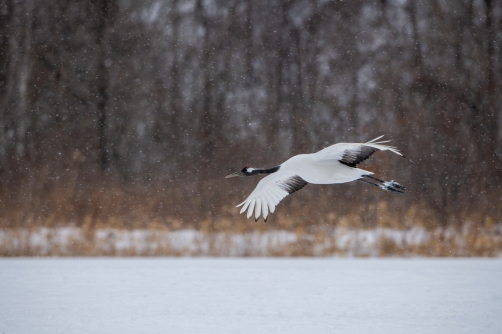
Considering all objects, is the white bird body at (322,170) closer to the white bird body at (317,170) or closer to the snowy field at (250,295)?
the white bird body at (317,170)

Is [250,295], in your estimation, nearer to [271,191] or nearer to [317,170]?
[271,191]

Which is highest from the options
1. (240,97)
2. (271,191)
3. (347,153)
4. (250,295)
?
(240,97)

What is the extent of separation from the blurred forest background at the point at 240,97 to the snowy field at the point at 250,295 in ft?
9.83

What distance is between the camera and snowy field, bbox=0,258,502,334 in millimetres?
6055

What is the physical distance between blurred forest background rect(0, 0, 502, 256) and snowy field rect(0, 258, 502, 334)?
118 inches

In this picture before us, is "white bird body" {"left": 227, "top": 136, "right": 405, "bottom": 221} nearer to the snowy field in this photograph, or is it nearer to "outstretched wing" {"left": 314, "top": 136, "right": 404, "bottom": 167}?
"outstretched wing" {"left": 314, "top": 136, "right": 404, "bottom": 167}

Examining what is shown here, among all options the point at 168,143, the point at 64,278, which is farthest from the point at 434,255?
the point at 168,143

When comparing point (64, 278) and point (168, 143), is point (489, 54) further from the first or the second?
point (64, 278)

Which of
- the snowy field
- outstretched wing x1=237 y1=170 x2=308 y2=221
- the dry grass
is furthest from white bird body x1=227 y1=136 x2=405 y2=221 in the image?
the dry grass

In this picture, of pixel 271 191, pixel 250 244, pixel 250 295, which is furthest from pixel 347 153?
pixel 250 244

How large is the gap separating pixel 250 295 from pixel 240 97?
9.53 meters

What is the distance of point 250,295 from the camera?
7637 mm

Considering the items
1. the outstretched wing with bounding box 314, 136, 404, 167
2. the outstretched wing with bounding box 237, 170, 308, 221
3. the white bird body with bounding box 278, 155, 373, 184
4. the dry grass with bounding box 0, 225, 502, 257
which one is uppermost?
the outstretched wing with bounding box 314, 136, 404, 167

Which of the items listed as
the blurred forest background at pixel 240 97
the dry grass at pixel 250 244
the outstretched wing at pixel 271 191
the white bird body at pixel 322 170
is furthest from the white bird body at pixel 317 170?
the blurred forest background at pixel 240 97
